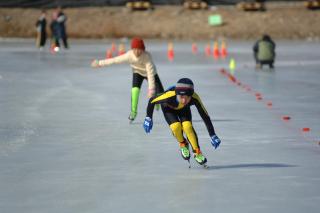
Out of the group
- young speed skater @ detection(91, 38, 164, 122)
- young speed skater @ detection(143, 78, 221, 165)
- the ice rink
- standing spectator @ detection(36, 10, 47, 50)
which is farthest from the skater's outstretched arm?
standing spectator @ detection(36, 10, 47, 50)

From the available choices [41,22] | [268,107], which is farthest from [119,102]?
[41,22]

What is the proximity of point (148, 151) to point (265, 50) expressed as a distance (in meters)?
19.3

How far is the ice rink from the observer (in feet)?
31.4

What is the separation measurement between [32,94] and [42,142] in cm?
866

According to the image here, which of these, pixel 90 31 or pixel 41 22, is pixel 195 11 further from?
pixel 41 22

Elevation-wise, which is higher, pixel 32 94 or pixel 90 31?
pixel 32 94

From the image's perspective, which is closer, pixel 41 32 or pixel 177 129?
pixel 177 129

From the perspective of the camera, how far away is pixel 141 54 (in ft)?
54.9

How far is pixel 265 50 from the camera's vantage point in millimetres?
32156

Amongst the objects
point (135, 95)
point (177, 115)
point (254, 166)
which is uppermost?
point (177, 115)

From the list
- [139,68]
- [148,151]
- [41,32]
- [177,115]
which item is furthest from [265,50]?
[177,115]

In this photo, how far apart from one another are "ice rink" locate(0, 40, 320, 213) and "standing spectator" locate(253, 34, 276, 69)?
4625mm

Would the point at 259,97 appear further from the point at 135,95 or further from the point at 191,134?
the point at 191,134

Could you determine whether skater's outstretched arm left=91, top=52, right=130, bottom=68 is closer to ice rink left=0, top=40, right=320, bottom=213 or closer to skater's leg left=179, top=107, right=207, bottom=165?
ice rink left=0, top=40, right=320, bottom=213
